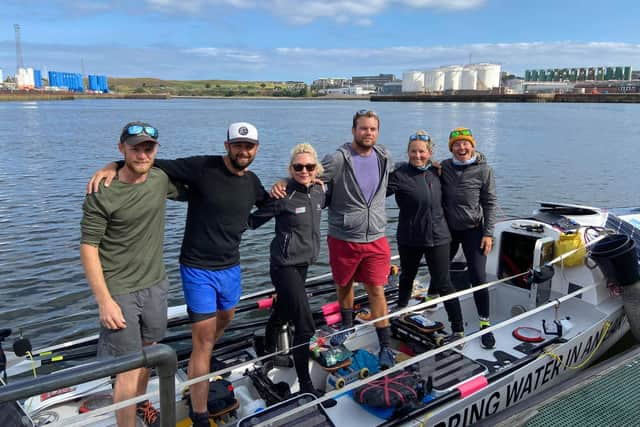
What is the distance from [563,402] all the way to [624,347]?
353 cm

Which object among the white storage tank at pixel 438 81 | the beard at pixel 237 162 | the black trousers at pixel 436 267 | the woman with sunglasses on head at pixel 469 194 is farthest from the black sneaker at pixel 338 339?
the white storage tank at pixel 438 81

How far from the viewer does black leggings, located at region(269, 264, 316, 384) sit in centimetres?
394

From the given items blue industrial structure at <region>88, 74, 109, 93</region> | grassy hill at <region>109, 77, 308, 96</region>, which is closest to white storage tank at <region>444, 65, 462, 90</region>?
grassy hill at <region>109, 77, 308, 96</region>

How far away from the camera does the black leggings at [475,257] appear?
5094 mm

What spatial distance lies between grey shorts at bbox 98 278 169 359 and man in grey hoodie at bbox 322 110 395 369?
5.64 ft

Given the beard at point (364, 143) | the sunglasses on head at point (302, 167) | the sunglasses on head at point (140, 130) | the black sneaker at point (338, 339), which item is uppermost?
the sunglasses on head at point (140, 130)

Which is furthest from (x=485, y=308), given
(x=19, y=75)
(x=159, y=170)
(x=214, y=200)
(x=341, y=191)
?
(x=19, y=75)

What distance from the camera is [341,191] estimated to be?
436 cm

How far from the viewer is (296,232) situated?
3.92m

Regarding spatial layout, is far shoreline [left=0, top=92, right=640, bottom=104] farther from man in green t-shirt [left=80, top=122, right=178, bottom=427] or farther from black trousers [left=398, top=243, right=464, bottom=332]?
man in green t-shirt [left=80, top=122, right=178, bottom=427]

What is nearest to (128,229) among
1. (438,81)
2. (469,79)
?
(469,79)

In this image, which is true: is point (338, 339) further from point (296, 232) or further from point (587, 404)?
point (587, 404)

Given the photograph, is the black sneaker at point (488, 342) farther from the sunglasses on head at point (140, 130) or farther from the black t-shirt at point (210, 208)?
the sunglasses on head at point (140, 130)

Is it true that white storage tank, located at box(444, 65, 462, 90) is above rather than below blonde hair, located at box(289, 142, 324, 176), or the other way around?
above
